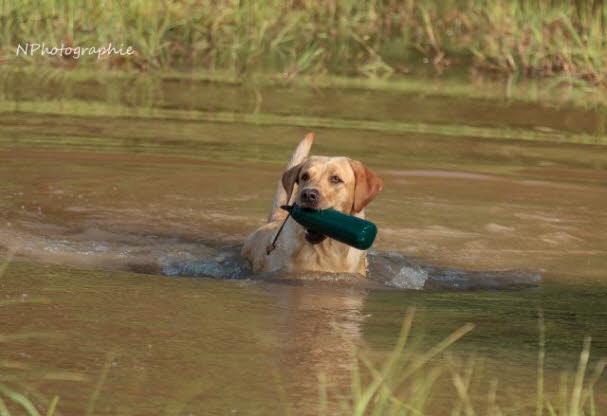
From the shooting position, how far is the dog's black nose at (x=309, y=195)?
7.54m

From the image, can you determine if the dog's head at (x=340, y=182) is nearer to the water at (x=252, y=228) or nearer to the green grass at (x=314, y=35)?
the water at (x=252, y=228)

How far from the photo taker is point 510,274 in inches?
333

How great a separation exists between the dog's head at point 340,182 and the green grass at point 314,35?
8.83 metres

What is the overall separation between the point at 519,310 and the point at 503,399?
2062mm

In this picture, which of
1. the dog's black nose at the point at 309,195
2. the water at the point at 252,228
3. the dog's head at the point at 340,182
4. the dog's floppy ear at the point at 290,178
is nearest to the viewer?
the water at the point at 252,228

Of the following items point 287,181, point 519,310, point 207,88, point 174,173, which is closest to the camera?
point 519,310

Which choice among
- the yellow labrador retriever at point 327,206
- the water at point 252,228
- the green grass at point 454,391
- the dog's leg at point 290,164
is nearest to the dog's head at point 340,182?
the yellow labrador retriever at point 327,206

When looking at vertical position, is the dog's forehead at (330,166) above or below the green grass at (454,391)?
above

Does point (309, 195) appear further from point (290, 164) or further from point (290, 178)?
point (290, 164)

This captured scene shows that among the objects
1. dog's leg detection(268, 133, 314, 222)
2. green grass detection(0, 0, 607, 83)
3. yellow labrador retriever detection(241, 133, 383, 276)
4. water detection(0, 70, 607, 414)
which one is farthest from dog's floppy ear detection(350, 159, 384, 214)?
green grass detection(0, 0, 607, 83)

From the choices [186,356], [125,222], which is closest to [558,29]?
[125,222]

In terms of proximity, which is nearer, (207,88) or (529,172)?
(529,172)

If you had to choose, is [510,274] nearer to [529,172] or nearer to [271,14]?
[529,172]

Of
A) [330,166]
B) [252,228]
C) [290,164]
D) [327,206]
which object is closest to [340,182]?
[330,166]
